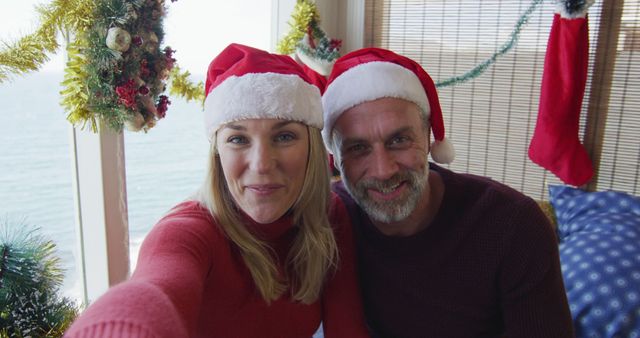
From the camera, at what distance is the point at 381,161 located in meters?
1.13

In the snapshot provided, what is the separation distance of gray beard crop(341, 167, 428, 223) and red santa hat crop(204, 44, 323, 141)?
20 cm

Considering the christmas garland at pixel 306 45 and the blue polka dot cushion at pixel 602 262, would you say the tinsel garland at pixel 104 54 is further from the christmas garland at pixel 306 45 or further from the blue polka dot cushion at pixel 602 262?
the blue polka dot cushion at pixel 602 262

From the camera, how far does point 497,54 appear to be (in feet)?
8.21

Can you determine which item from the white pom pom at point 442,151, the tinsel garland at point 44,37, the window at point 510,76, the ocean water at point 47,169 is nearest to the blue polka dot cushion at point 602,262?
the window at point 510,76

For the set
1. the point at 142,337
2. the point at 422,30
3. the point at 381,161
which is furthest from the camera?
the point at 422,30

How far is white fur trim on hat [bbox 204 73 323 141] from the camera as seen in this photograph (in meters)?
0.98

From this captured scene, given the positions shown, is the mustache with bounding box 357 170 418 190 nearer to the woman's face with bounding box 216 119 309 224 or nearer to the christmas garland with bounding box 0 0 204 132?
the woman's face with bounding box 216 119 309 224

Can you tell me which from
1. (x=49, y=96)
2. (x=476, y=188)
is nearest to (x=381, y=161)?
(x=476, y=188)

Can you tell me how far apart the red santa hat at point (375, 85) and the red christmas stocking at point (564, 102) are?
3.78 ft

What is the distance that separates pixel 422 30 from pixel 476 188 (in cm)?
166

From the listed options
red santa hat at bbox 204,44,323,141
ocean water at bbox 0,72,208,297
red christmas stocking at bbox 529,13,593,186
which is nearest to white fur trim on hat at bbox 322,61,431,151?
red santa hat at bbox 204,44,323,141

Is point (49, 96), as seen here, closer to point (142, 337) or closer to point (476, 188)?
point (142, 337)

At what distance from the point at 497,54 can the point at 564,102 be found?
1.52ft

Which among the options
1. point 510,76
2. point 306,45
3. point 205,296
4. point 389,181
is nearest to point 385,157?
point 389,181
